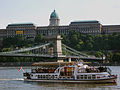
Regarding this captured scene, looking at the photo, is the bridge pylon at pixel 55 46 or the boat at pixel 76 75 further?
the bridge pylon at pixel 55 46

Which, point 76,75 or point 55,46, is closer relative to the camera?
point 76,75

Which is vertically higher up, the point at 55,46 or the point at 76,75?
the point at 55,46

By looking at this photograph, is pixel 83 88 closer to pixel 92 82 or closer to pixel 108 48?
pixel 92 82

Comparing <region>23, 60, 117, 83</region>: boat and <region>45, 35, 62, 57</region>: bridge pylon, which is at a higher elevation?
<region>45, 35, 62, 57</region>: bridge pylon

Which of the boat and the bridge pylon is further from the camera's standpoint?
the bridge pylon

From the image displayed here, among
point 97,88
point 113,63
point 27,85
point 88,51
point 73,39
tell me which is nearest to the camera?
point 97,88

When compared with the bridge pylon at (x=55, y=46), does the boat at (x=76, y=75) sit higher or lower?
lower

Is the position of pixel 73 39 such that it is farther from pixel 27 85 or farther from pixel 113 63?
pixel 27 85

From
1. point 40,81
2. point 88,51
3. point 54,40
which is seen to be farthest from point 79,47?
point 40,81

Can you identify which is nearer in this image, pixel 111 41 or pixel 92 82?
pixel 92 82

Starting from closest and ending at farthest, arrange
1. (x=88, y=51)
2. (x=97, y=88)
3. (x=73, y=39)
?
(x=97, y=88), (x=88, y=51), (x=73, y=39)
